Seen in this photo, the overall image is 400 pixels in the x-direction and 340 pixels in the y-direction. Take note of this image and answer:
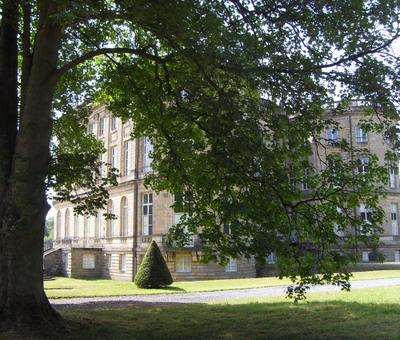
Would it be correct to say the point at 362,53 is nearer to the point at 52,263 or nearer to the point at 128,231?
the point at 128,231

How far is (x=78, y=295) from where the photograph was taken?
23.2m

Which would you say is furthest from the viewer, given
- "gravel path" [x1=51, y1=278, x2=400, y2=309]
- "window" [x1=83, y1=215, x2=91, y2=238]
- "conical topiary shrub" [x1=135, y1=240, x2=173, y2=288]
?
"window" [x1=83, y1=215, x2=91, y2=238]

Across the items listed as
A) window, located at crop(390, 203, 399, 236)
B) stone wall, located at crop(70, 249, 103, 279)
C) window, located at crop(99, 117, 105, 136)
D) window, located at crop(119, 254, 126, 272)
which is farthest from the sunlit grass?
window, located at crop(390, 203, 399, 236)

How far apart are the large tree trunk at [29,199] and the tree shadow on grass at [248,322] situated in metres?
1.11

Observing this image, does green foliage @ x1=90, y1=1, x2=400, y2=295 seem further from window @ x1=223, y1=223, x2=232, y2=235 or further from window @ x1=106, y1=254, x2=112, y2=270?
window @ x1=106, y1=254, x2=112, y2=270

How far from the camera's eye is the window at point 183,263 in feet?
124

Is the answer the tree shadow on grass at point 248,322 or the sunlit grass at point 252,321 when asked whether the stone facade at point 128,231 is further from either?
the tree shadow on grass at point 248,322

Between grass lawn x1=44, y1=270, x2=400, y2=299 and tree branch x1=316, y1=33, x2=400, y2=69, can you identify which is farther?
grass lawn x1=44, y1=270, x2=400, y2=299

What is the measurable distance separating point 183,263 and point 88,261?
1342 centimetres

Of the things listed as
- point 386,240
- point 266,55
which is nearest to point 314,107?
point 266,55

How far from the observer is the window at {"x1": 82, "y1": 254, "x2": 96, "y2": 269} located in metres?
47.4

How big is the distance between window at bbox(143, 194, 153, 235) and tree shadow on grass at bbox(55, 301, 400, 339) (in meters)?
27.4

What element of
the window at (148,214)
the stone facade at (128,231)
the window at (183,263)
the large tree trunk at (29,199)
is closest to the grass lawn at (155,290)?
the window at (183,263)

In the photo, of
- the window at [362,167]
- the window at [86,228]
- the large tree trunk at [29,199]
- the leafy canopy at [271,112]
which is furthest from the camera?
the window at [86,228]
